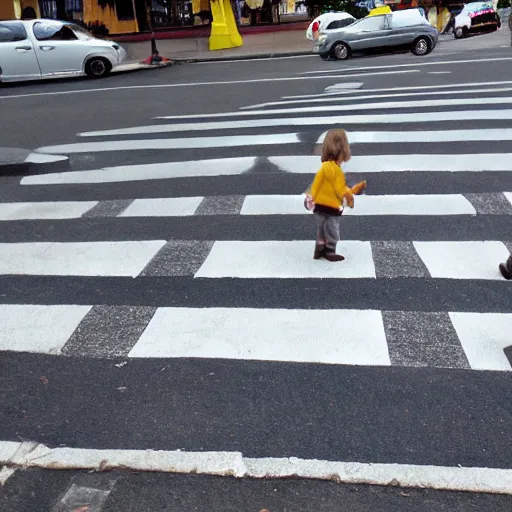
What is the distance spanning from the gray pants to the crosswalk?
182 millimetres

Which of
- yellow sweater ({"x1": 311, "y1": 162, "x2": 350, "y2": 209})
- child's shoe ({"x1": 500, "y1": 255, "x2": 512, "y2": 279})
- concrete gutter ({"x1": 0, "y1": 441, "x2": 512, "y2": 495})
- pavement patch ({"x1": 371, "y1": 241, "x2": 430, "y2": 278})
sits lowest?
concrete gutter ({"x1": 0, "y1": 441, "x2": 512, "y2": 495})

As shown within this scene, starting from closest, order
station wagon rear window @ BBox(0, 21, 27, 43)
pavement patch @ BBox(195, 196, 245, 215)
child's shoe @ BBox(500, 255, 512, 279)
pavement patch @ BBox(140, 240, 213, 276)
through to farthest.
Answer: child's shoe @ BBox(500, 255, 512, 279) → pavement patch @ BBox(140, 240, 213, 276) → pavement patch @ BBox(195, 196, 245, 215) → station wagon rear window @ BBox(0, 21, 27, 43)

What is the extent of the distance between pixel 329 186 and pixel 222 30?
88.2 feet

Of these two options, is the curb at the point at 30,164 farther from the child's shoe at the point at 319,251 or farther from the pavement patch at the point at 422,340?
the pavement patch at the point at 422,340

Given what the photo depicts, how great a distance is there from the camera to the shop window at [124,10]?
33.3m

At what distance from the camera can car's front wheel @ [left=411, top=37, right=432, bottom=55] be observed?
78.4 ft

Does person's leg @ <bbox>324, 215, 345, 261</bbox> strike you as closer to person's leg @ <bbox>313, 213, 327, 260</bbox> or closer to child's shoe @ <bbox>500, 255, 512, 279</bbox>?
person's leg @ <bbox>313, 213, 327, 260</bbox>

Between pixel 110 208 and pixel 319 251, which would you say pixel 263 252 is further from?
pixel 110 208

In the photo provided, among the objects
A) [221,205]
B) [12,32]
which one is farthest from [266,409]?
[12,32]

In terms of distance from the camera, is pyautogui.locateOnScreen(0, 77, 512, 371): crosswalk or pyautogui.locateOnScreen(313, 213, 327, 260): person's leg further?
pyautogui.locateOnScreen(313, 213, 327, 260): person's leg

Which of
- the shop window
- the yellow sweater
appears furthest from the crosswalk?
the shop window

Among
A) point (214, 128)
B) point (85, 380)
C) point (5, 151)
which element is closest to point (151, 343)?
point (85, 380)

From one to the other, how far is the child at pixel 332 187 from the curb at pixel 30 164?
5.28m

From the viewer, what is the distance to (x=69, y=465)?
338 centimetres
